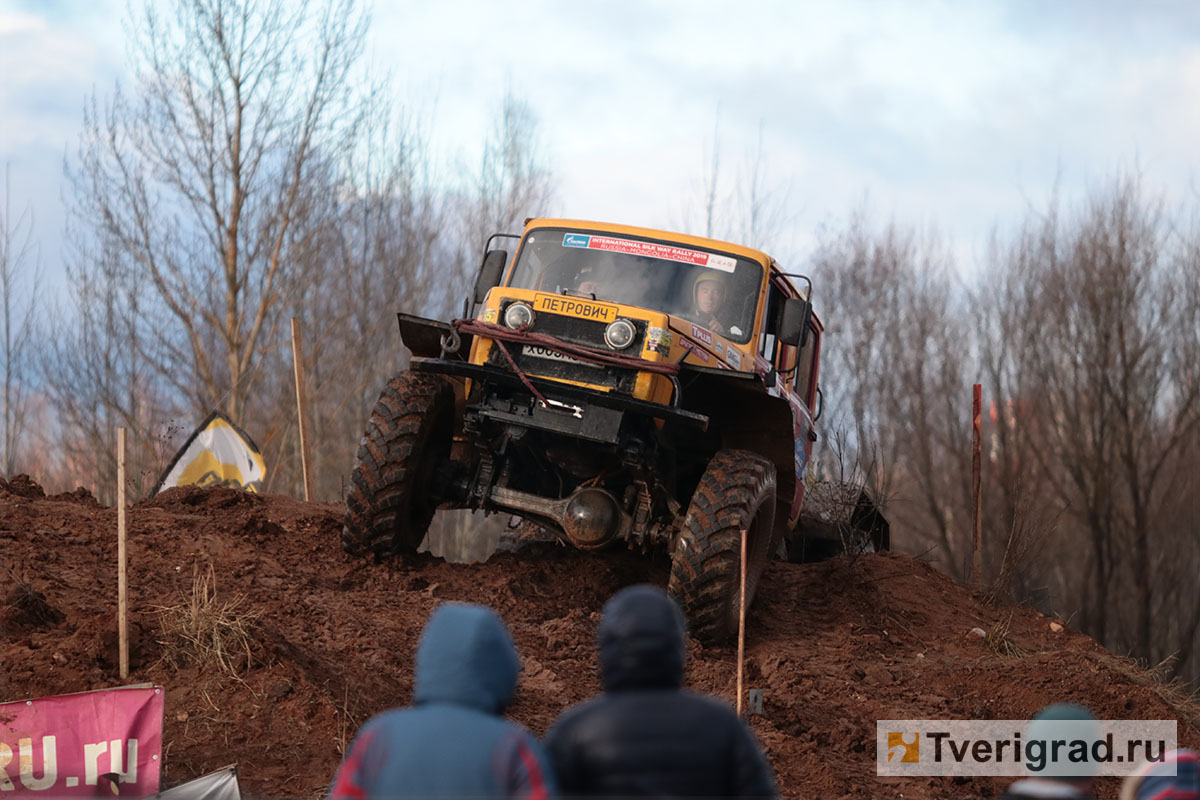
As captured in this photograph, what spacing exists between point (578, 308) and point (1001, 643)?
179 inches

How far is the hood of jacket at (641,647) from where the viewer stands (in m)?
2.91

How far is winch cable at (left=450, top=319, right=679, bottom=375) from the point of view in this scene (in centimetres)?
802

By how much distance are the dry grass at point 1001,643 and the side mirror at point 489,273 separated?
193 inches

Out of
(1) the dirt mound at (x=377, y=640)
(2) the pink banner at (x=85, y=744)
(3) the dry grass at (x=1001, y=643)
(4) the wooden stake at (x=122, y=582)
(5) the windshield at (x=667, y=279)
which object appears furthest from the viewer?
(3) the dry grass at (x=1001, y=643)

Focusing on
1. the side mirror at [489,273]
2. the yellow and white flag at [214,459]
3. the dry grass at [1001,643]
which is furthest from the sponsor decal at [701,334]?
the yellow and white flag at [214,459]

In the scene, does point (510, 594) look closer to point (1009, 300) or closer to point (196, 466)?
point (196, 466)

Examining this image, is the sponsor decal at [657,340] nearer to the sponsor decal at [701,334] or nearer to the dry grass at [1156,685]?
the sponsor decal at [701,334]

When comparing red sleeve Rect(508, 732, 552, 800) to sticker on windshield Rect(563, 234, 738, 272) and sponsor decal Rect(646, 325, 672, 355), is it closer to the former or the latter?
sponsor decal Rect(646, 325, 672, 355)

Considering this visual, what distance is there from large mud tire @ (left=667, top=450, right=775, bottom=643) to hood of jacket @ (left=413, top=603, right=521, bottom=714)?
5.09 meters

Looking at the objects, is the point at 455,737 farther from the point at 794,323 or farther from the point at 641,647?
the point at 794,323

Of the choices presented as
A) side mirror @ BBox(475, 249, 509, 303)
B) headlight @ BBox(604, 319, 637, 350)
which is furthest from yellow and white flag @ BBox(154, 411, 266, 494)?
headlight @ BBox(604, 319, 637, 350)

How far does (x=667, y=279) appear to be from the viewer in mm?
9203

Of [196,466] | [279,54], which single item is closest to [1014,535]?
[196,466]

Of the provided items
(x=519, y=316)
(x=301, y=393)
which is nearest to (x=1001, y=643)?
(x=519, y=316)
